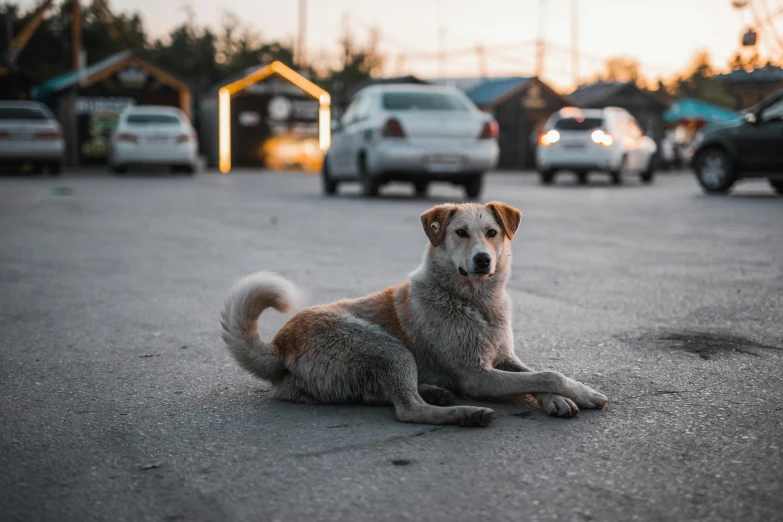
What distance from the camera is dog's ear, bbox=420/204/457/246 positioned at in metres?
4.06

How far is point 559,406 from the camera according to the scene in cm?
359

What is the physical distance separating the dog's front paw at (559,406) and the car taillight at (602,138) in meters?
20.7

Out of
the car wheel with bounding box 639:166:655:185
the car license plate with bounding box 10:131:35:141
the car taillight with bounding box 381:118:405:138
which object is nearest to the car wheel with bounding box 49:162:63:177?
the car license plate with bounding box 10:131:35:141

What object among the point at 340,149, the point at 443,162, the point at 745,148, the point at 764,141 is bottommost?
the point at 443,162

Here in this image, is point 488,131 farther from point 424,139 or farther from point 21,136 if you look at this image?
point 21,136

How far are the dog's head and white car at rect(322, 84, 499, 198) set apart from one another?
11118mm

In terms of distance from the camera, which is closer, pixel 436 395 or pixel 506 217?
pixel 436 395

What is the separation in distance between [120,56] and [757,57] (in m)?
25.7

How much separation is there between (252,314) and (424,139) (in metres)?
11.8

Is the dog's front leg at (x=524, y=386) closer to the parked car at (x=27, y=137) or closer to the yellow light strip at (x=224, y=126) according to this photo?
the parked car at (x=27, y=137)

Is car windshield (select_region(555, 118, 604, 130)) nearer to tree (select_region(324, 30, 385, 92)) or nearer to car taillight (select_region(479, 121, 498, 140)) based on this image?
car taillight (select_region(479, 121, 498, 140))

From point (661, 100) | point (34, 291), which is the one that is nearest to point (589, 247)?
point (34, 291)

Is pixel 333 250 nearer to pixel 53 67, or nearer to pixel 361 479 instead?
pixel 361 479

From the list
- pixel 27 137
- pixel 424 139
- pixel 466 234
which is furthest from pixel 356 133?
pixel 466 234
